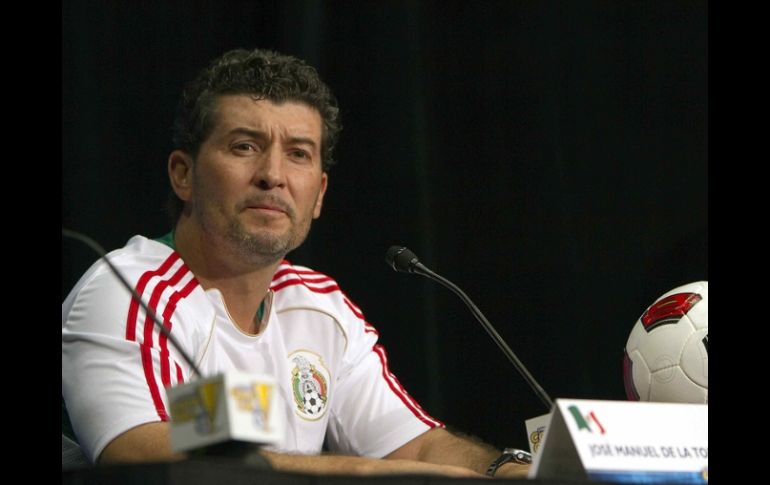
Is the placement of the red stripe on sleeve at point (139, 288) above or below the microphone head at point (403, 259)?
below

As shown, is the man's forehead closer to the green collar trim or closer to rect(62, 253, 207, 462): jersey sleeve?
the green collar trim

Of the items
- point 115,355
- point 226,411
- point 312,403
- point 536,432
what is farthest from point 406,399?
point 226,411

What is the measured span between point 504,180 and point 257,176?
2.81 ft

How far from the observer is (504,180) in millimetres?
2947

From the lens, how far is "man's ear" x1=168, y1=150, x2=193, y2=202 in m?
2.50

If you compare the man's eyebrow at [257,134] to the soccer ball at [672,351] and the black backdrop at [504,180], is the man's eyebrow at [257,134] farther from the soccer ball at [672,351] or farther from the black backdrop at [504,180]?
the soccer ball at [672,351]

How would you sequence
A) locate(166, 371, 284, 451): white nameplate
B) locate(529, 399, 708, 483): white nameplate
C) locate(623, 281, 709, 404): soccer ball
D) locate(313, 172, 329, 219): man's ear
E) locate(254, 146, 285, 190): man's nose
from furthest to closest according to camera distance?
locate(313, 172, 329, 219): man's ear → locate(254, 146, 285, 190): man's nose → locate(623, 281, 709, 404): soccer ball → locate(529, 399, 708, 483): white nameplate → locate(166, 371, 284, 451): white nameplate

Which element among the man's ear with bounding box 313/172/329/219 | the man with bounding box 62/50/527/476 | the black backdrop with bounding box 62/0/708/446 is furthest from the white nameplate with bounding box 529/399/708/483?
the black backdrop with bounding box 62/0/708/446

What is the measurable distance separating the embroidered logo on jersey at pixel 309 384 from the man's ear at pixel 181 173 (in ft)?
1.53

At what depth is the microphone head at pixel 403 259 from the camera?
2.20 meters

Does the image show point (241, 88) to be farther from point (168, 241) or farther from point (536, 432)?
point (536, 432)

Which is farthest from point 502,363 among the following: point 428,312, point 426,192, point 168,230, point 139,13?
point 139,13

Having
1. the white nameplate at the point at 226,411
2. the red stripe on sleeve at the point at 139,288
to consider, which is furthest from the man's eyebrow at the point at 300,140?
the white nameplate at the point at 226,411
